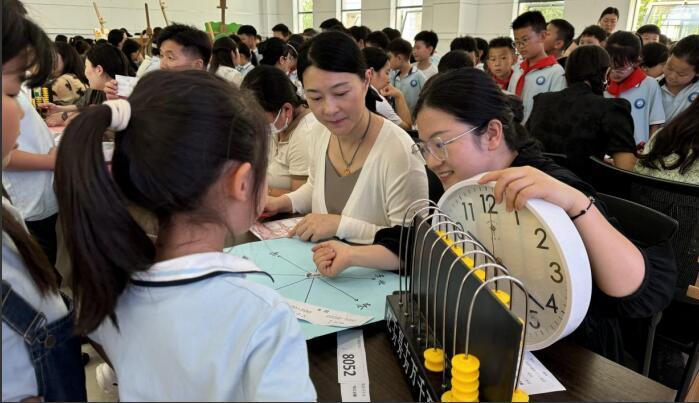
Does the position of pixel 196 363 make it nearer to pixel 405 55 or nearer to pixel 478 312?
pixel 478 312

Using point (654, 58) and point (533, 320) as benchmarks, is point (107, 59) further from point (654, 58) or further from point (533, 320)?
point (654, 58)

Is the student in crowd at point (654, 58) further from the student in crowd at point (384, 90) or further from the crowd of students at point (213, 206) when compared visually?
the crowd of students at point (213, 206)

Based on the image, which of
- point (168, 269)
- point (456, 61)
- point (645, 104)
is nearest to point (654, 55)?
point (645, 104)

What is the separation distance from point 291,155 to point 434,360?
1433 mm

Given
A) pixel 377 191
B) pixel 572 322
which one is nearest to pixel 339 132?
pixel 377 191

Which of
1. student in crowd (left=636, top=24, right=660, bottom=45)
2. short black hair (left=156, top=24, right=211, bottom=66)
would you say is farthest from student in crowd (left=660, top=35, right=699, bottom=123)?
short black hair (left=156, top=24, right=211, bottom=66)

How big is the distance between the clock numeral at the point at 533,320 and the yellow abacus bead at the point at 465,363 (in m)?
0.25

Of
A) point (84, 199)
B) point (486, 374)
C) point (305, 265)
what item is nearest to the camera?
point (84, 199)

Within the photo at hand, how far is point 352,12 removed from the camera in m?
11.8

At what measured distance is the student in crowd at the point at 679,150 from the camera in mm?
1732

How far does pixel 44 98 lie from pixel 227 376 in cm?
423

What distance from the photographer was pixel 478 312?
2.36 feet

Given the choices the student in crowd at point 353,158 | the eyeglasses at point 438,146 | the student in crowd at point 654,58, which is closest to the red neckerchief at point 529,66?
the student in crowd at point 654,58

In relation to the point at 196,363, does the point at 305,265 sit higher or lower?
lower
